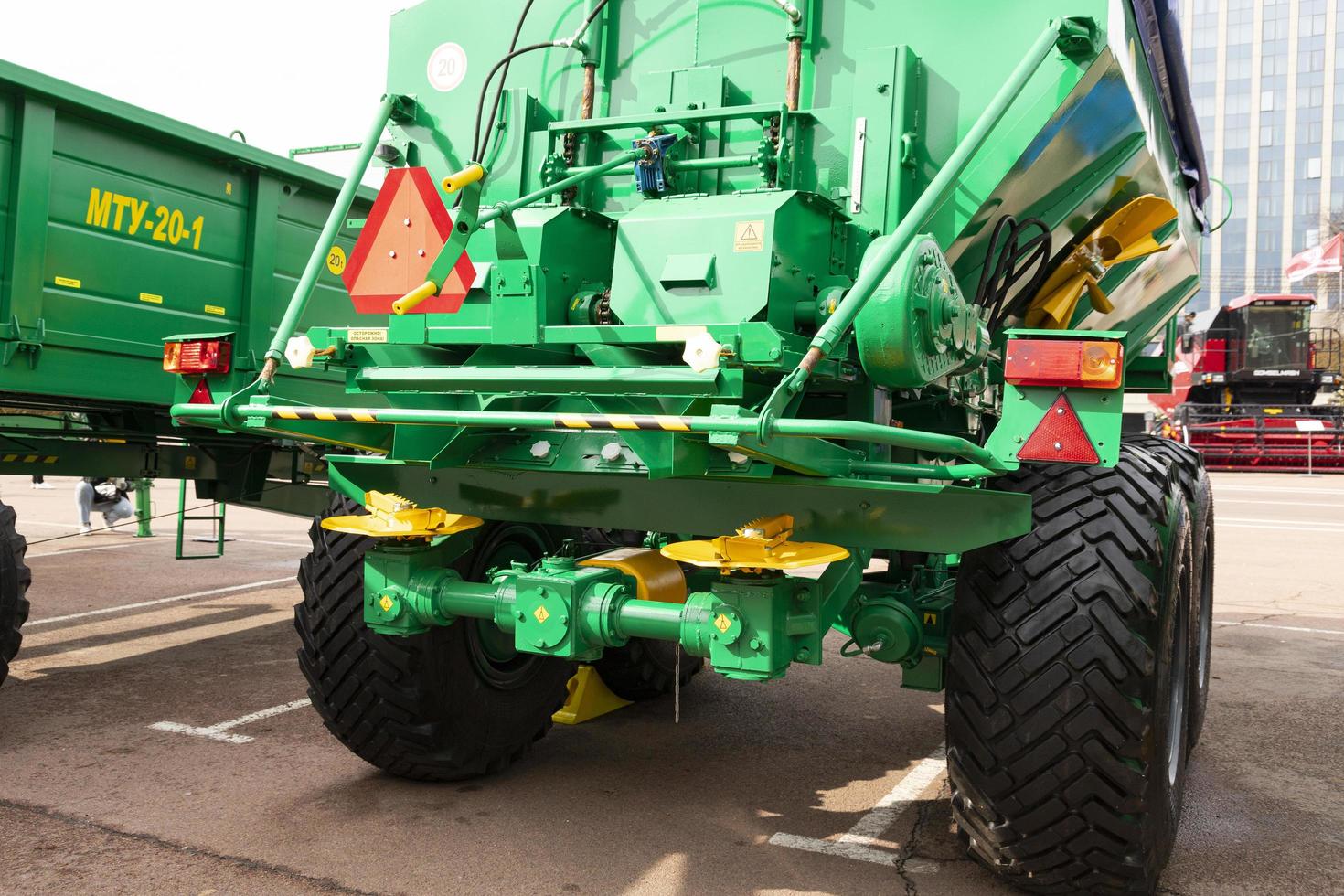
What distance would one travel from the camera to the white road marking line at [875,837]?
3.56m

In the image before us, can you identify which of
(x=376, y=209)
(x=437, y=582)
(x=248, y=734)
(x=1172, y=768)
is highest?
(x=376, y=209)

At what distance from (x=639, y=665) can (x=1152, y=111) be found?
3.20 meters

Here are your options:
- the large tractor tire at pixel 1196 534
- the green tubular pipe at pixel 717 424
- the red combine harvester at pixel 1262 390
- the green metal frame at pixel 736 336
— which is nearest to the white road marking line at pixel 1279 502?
the red combine harvester at pixel 1262 390

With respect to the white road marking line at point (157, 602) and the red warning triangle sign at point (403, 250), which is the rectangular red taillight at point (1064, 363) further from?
the white road marking line at point (157, 602)

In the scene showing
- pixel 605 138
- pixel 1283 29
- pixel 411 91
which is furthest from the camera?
pixel 1283 29

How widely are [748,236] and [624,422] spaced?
0.77 metres

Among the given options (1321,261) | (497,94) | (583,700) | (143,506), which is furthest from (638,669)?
(1321,261)

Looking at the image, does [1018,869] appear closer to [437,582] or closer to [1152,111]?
[437,582]

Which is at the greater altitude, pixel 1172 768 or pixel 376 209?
pixel 376 209

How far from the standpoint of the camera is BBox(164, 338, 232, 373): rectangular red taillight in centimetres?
350

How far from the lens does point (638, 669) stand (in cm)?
538

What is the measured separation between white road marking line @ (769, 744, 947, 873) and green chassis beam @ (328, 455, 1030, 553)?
1.06 metres

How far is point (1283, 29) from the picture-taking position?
306 feet

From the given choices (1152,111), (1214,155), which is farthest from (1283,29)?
(1152,111)
